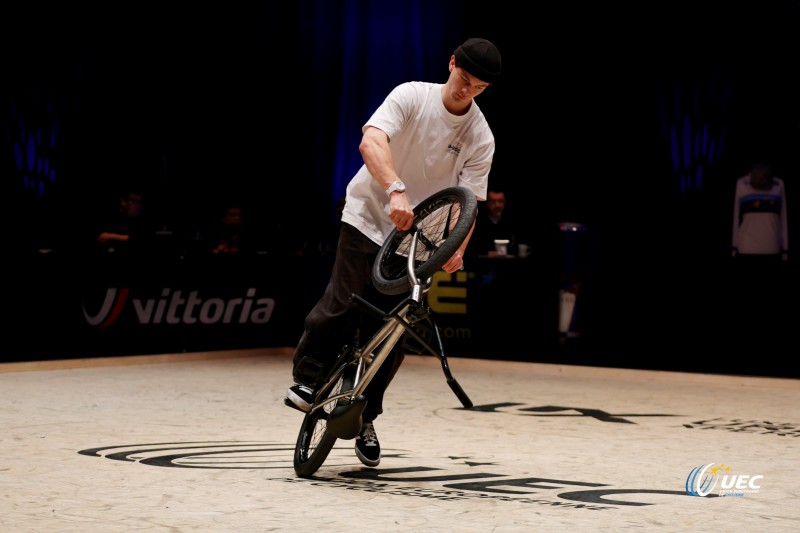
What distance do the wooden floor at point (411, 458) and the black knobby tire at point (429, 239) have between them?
32.1 inches

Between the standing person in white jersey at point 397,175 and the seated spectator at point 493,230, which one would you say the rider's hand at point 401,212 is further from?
the seated spectator at point 493,230

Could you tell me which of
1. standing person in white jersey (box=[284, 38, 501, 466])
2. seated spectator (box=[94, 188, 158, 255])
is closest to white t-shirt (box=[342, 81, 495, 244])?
standing person in white jersey (box=[284, 38, 501, 466])

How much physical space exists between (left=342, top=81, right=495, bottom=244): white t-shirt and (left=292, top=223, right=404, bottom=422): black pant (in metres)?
0.08

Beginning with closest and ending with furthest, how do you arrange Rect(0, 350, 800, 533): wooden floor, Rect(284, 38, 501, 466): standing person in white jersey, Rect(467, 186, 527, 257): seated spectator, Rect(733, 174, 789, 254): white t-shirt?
Rect(0, 350, 800, 533): wooden floor < Rect(284, 38, 501, 466): standing person in white jersey < Rect(467, 186, 527, 257): seated spectator < Rect(733, 174, 789, 254): white t-shirt

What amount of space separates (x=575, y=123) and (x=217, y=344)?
5.35m

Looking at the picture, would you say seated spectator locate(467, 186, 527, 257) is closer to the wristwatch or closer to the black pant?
the black pant

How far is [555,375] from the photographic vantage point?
988 cm

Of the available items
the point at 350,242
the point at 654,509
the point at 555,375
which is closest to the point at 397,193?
the point at 350,242

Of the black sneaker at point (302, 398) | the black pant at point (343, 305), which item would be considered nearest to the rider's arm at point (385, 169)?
the black pant at point (343, 305)

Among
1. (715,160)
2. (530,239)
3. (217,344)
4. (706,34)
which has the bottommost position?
(217,344)

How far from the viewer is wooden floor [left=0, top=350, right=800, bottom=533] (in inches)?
149

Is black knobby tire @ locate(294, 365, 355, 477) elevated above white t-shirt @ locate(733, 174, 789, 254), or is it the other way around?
white t-shirt @ locate(733, 174, 789, 254)

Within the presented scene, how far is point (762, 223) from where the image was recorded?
11.2 m

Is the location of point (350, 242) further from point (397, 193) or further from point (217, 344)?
point (217, 344)
